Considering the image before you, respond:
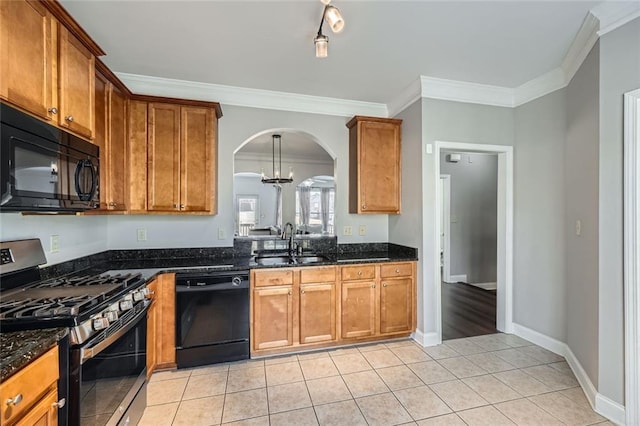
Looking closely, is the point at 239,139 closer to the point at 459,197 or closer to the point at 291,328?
the point at 291,328

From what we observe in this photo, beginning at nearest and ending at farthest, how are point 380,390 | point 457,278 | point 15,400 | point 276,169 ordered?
point 15,400 → point 380,390 → point 457,278 → point 276,169

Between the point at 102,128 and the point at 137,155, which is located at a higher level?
the point at 102,128

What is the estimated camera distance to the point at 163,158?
272 centimetres

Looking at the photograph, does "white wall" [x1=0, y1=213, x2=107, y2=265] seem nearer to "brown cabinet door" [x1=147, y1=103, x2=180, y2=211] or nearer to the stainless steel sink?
"brown cabinet door" [x1=147, y1=103, x2=180, y2=211]

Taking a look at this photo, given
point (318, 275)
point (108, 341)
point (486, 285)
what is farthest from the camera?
point (486, 285)


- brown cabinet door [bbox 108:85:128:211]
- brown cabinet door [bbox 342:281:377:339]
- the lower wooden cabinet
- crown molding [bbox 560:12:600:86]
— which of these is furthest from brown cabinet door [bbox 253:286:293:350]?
crown molding [bbox 560:12:600:86]

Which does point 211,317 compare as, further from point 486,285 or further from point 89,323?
point 486,285

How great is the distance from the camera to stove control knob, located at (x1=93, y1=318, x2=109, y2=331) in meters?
1.41

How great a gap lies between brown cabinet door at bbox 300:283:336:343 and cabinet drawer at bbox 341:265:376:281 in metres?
0.17

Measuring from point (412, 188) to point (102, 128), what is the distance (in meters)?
2.85

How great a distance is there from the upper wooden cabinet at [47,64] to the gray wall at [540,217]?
390 centimetres

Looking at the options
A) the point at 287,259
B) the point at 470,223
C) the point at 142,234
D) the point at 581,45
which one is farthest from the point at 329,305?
the point at 470,223

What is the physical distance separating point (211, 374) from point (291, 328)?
0.77 meters

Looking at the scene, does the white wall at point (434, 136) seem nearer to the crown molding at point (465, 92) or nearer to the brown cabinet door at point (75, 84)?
the crown molding at point (465, 92)
